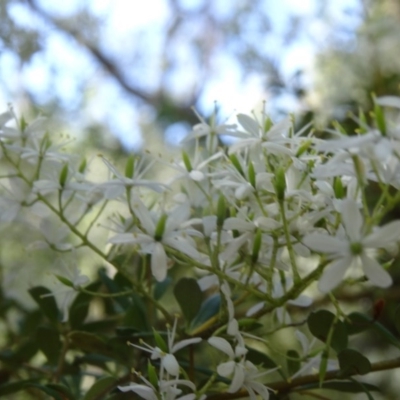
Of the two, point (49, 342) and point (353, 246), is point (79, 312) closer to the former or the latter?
point (49, 342)

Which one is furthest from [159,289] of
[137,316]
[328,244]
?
[328,244]

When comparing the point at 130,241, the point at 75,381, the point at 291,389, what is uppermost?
the point at 130,241

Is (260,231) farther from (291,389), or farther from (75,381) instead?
(75,381)

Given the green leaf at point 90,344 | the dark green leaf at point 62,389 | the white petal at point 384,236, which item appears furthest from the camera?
the green leaf at point 90,344

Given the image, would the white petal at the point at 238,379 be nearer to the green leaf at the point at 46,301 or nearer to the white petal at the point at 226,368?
the white petal at the point at 226,368

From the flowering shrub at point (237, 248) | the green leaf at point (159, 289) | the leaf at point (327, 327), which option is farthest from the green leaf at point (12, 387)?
the leaf at point (327, 327)

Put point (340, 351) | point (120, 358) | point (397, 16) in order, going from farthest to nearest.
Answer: point (397, 16)
point (120, 358)
point (340, 351)

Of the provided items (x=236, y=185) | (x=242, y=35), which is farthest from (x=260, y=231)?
(x=242, y=35)

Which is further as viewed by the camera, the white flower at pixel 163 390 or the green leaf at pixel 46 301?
the green leaf at pixel 46 301
